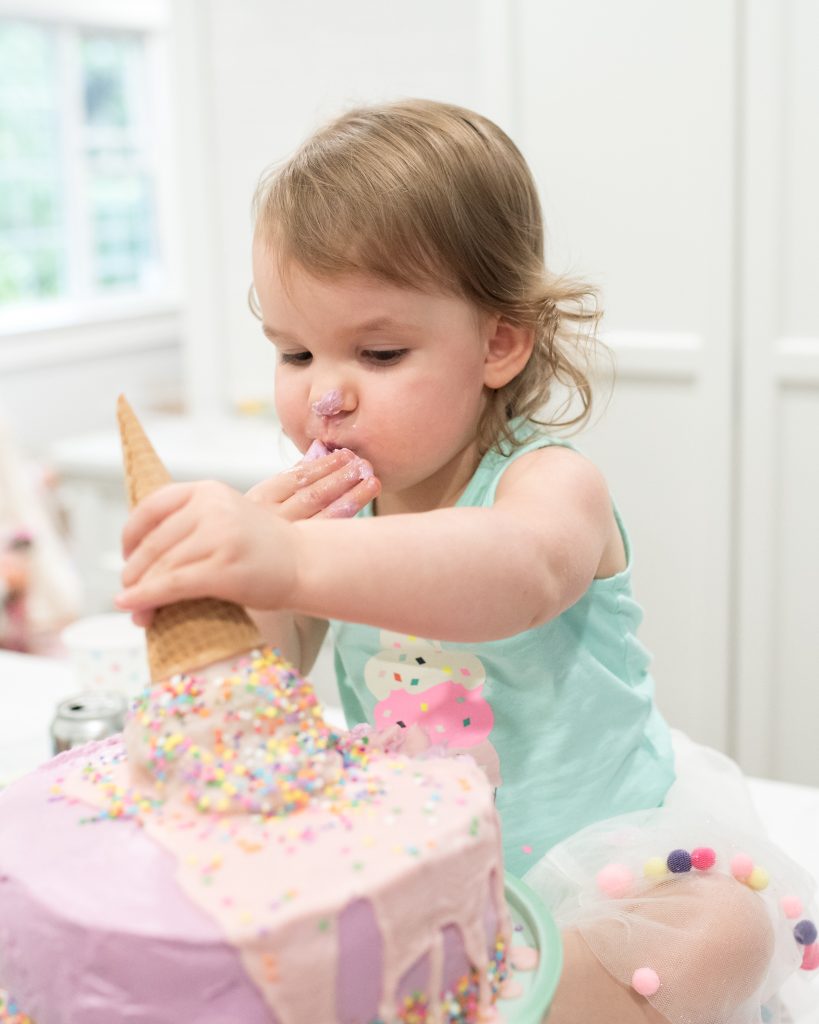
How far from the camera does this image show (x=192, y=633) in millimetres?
644

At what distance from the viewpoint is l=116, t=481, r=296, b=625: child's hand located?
615mm

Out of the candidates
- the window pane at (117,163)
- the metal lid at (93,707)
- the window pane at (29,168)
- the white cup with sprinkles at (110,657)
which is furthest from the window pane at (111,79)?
the metal lid at (93,707)

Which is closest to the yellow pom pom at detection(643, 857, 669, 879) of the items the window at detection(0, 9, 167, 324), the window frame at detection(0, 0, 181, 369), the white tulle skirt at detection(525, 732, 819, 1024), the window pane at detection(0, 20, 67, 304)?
the white tulle skirt at detection(525, 732, 819, 1024)

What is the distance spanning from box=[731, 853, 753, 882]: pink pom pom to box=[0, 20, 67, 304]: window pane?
4.58m

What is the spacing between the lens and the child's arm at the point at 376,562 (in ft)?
2.03

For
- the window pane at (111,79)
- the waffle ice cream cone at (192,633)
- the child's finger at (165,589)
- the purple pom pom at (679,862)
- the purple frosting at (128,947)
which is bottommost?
the purple pom pom at (679,862)

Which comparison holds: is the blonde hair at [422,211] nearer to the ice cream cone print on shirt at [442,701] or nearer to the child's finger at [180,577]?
the ice cream cone print on shirt at [442,701]

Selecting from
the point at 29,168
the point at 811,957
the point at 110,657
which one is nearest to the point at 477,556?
the point at 811,957

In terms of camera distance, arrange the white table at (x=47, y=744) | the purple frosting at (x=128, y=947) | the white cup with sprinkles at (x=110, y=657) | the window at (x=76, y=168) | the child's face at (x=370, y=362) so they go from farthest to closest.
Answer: the window at (x=76, y=168) → the white cup with sprinkles at (x=110, y=657) → the white table at (x=47, y=744) → the child's face at (x=370, y=362) → the purple frosting at (x=128, y=947)

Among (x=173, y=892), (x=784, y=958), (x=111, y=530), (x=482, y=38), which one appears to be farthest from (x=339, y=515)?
(x=111, y=530)

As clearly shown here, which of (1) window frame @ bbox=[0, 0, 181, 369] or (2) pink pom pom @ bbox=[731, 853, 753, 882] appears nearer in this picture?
(2) pink pom pom @ bbox=[731, 853, 753, 882]

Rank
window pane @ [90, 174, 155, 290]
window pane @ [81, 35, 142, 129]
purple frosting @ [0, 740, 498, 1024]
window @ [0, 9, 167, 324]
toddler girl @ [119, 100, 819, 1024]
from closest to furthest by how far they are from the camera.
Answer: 1. purple frosting @ [0, 740, 498, 1024]
2. toddler girl @ [119, 100, 819, 1024]
3. window @ [0, 9, 167, 324]
4. window pane @ [81, 35, 142, 129]
5. window pane @ [90, 174, 155, 290]

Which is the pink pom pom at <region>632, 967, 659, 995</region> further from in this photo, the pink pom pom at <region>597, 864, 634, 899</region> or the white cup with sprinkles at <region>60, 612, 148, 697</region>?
the white cup with sprinkles at <region>60, 612, 148, 697</region>

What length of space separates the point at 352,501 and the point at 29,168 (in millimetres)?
4563
